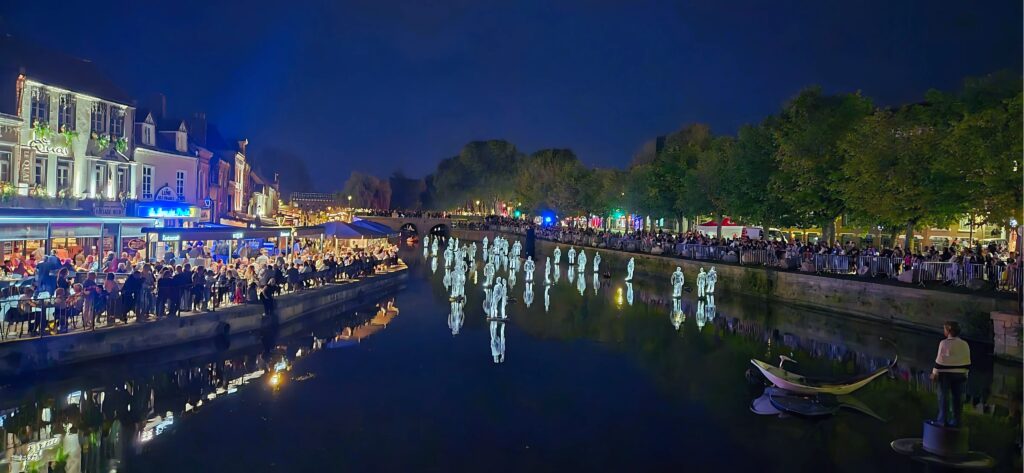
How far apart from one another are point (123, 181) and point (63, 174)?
14.2ft

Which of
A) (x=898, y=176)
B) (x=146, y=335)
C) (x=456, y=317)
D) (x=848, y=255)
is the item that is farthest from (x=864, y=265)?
(x=146, y=335)

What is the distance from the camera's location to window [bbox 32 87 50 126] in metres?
29.8

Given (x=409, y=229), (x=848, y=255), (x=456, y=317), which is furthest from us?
(x=409, y=229)

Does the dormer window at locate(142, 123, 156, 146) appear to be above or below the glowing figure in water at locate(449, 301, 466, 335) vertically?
above

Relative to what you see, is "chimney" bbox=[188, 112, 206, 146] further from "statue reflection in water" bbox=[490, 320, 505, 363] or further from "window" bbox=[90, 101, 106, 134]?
"statue reflection in water" bbox=[490, 320, 505, 363]

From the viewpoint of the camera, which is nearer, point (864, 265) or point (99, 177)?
point (864, 265)

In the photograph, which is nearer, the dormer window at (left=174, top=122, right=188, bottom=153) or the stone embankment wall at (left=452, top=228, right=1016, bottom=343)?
the stone embankment wall at (left=452, top=228, right=1016, bottom=343)

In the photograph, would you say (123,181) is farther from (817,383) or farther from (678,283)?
(817,383)

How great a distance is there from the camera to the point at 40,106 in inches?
1192

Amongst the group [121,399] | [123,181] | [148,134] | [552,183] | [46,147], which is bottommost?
[121,399]

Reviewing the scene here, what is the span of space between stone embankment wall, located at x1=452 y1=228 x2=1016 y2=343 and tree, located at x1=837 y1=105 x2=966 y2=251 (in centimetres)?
529

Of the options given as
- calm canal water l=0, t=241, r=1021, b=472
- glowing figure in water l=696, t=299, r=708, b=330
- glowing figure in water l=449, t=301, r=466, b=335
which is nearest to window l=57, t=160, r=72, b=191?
calm canal water l=0, t=241, r=1021, b=472

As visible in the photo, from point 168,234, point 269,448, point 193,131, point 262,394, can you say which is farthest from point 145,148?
point 269,448

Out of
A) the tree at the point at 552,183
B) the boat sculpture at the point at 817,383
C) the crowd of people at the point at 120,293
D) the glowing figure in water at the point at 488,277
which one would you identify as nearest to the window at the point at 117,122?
the crowd of people at the point at 120,293
